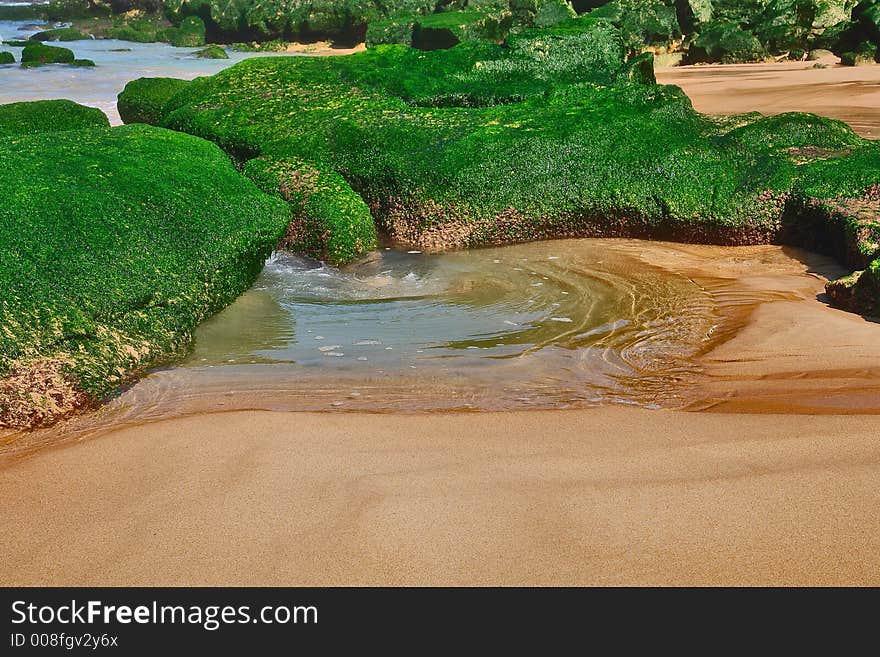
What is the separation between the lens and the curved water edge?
4.36 meters

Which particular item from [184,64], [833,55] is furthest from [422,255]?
[184,64]

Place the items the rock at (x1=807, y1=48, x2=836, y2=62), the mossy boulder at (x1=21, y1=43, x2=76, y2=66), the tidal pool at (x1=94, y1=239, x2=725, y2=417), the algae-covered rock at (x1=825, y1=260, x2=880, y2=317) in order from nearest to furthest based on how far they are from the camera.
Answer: the tidal pool at (x1=94, y1=239, x2=725, y2=417), the algae-covered rock at (x1=825, y1=260, x2=880, y2=317), the rock at (x1=807, y1=48, x2=836, y2=62), the mossy boulder at (x1=21, y1=43, x2=76, y2=66)

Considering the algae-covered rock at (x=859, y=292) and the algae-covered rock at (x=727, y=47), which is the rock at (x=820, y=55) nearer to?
the algae-covered rock at (x=727, y=47)

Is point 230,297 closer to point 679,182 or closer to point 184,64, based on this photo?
point 679,182

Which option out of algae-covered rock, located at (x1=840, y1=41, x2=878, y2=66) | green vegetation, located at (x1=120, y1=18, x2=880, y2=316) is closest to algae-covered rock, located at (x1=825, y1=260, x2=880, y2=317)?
green vegetation, located at (x1=120, y1=18, x2=880, y2=316)

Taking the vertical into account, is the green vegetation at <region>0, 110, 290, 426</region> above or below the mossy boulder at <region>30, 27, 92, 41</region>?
below

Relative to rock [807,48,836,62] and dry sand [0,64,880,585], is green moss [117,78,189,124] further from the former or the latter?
rock [807,48,836,62]

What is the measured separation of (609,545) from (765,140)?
17.4 feet

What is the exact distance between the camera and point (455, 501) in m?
3.35

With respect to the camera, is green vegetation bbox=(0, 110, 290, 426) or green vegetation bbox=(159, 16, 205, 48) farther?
green vegetation bbox=(159, 16, 205, 48)

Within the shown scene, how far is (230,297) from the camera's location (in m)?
5.66

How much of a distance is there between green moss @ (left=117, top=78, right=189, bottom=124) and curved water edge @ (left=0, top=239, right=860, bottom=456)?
3685 millimetres

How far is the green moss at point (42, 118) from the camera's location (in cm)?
791
